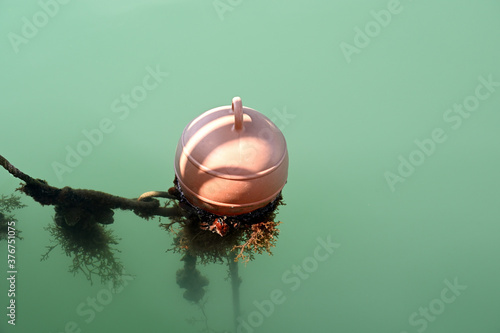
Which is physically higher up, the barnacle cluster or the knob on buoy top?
the knob on buoy top

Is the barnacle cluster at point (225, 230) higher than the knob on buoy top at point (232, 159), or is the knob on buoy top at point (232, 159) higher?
the knob on buoy top at point (232, 159)

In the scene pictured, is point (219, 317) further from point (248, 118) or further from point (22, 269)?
point (248, 118)

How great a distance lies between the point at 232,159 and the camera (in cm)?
187

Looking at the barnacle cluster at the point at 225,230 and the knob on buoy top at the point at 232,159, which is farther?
the barnacle cluster at the point at 225,230

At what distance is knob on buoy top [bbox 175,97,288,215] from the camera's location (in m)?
1.88

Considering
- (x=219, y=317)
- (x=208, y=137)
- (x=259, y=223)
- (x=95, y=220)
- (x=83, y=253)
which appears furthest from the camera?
(x=219, y=317)

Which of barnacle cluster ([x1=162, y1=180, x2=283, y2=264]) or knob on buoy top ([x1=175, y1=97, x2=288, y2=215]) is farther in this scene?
barnacle cluster ([x1=162, y1=180, x2=283, y2=264])

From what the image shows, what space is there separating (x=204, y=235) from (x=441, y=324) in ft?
8.24

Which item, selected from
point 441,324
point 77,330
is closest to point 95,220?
point 77,330

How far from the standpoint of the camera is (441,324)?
349 cm

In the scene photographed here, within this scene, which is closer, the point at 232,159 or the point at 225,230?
the point at 232,159

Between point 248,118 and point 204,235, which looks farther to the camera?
point 204,235

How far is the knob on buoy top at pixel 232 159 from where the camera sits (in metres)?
1.88

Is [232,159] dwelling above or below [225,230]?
above
